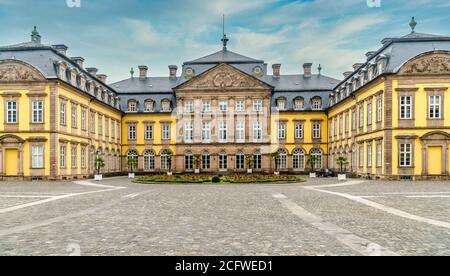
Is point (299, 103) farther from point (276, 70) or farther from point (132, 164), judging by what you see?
point (132, 164)

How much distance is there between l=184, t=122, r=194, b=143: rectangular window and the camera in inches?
2012

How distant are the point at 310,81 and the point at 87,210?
148 feet

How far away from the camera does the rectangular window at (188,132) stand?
51094 millimetres

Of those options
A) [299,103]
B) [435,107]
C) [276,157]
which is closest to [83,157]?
→ [276,157]

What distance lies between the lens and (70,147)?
119ft

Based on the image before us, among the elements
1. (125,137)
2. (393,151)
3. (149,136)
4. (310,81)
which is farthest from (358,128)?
(125,137)

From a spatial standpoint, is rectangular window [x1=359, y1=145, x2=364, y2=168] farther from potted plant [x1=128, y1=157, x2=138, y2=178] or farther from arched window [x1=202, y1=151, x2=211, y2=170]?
potted plant [x1=128, y1=157, x2=138, y2=178]

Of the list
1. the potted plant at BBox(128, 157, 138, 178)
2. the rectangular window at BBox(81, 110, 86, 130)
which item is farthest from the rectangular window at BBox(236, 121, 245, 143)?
the rectangular window at BBox(81, 110, 86, 130)

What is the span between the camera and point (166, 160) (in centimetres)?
5222

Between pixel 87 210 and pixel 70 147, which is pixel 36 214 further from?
pixel 70 147

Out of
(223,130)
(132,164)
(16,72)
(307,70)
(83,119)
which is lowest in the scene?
(132,164)

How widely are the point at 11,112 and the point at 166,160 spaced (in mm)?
22128

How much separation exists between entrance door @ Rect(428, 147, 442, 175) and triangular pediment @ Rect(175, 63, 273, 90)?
22641mm

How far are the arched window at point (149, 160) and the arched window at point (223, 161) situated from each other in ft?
31.5
